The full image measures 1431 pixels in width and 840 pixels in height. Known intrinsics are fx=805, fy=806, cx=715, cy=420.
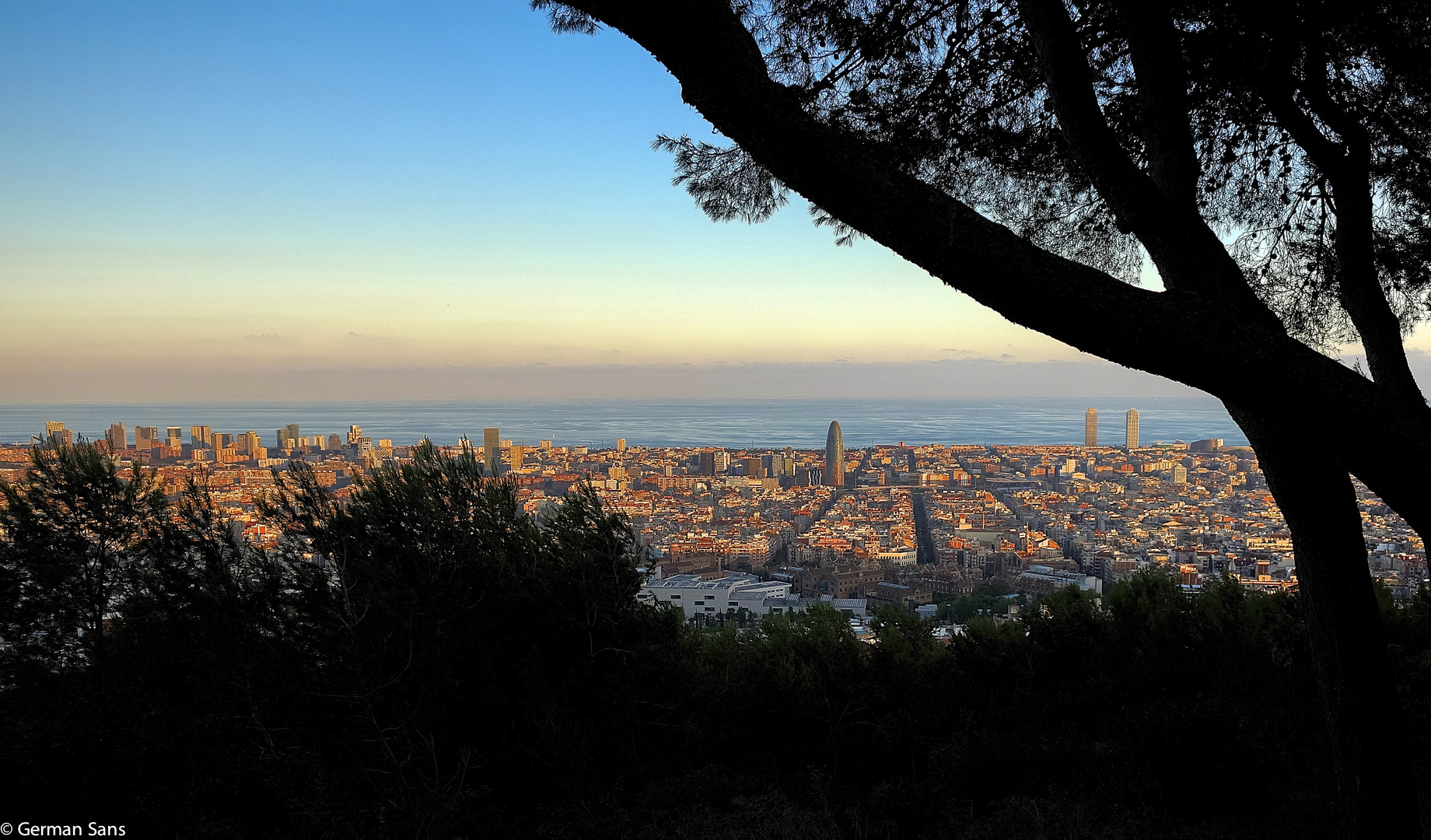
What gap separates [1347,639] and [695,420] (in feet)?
110

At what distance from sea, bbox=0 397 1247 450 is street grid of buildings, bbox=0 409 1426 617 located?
3.20ft

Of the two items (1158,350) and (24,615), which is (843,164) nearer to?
(1158,350)

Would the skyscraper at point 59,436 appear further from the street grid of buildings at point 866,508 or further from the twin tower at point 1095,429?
the twin tower at point 1095,429

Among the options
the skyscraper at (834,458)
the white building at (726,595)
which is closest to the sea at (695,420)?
the skyscraper at (834,458)

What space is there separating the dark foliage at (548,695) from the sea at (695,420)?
2245mm

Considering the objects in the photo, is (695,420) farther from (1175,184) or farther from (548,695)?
(1175,184)

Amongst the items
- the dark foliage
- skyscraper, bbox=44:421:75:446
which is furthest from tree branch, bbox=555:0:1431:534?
Result: skyscraper, bbox=44:421:75:446

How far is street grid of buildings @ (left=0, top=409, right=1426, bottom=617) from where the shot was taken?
877cm

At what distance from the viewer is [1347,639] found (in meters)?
2.12

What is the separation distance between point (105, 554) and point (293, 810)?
371 centimetres

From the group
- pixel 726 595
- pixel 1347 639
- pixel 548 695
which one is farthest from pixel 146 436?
pixel 1347 639

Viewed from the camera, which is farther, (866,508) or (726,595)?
(866,508)

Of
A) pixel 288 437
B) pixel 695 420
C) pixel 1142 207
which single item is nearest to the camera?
pixel 1142 207

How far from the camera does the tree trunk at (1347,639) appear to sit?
202 centimetres
